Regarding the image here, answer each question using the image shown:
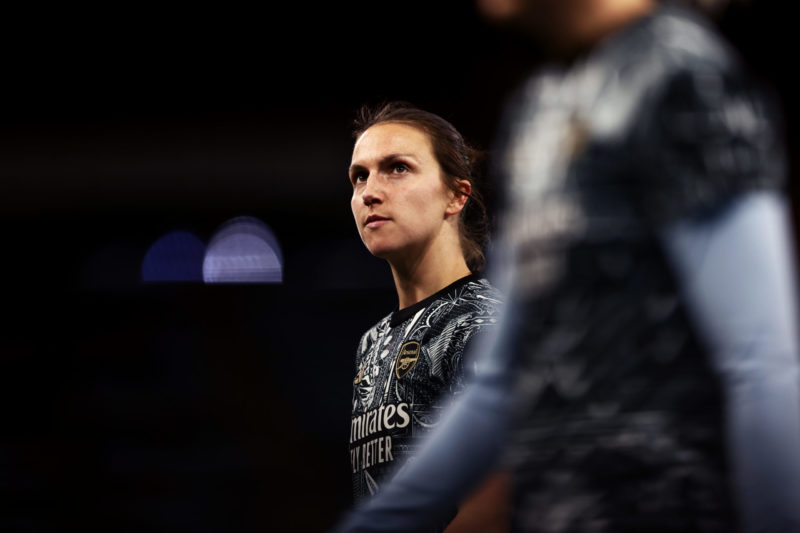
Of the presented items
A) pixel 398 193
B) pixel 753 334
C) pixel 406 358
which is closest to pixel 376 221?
pixel 398 193

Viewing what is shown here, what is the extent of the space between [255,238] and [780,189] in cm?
628

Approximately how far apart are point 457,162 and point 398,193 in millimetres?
202

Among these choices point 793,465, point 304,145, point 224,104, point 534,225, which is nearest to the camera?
point 793,465

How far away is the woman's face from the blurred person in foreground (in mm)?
1159

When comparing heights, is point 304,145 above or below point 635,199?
above

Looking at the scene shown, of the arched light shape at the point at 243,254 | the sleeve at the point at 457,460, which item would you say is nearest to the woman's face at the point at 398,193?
the sleeve at the point at 457,460

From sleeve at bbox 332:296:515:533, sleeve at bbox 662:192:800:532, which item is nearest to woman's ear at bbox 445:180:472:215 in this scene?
sleeve at bbox 332:296:515:533

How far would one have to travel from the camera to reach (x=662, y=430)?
0.66 m

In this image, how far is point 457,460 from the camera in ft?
2.49

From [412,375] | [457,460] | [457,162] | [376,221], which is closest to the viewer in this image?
[457,460]

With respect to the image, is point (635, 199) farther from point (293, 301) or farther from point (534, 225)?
point (293, 301)

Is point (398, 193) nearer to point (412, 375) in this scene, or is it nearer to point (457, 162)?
point (457, 162)

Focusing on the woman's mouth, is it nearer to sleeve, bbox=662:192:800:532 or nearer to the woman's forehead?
the woman's forehead

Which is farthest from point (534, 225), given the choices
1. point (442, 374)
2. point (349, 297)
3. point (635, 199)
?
point (349, 297)
